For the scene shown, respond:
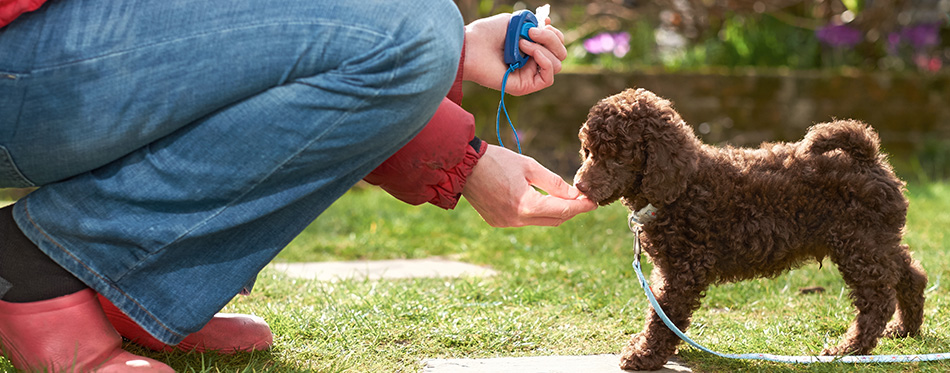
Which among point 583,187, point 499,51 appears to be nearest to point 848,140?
point 583,187

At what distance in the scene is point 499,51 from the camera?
2.15 meters

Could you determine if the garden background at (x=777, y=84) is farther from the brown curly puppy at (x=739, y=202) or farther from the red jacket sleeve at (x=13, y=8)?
the red jacket sleeve at (x=13, y=8)

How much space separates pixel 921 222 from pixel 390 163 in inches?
143

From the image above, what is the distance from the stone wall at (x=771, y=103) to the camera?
7.41 meters

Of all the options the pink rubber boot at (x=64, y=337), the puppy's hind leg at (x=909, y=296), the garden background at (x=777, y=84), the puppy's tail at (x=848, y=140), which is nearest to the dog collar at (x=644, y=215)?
the puppy's tail at (x=848, y=140)

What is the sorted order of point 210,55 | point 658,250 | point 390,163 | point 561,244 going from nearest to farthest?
point 210,55
point 390,163
point 658,250
point 561,244

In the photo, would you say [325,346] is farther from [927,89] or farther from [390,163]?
[927,89]

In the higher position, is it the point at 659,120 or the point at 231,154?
the point at 659,120

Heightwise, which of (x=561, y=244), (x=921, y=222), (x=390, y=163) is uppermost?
(x=390, y=163)

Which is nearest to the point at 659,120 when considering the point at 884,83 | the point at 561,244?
the point at 561,244

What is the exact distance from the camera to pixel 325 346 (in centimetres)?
227

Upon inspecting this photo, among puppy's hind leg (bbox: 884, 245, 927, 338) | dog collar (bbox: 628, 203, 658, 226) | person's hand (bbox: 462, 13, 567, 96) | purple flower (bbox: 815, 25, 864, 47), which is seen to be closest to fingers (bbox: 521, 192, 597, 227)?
dog collar (bbox: 628, 203, 658, 226)

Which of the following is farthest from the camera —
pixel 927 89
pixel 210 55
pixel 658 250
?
pixel 927 89

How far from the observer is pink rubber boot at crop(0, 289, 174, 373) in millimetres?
1771
